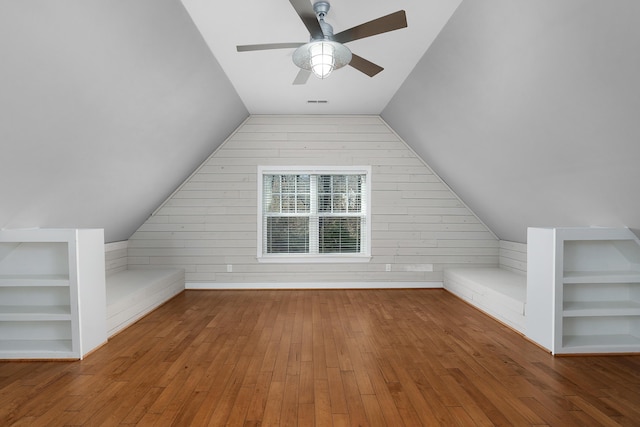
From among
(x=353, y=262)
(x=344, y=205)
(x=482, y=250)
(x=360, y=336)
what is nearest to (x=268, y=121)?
(x=344, y=205)

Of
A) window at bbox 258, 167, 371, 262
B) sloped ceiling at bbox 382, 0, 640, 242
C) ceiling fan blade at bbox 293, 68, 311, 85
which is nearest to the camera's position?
sloped ceiling at bbox 382, 0, 640, 242

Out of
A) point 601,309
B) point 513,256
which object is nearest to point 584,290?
point 601,309

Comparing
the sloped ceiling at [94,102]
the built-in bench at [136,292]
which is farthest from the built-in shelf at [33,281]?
the built-in bench at [136,292]

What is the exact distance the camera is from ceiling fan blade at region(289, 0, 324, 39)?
2198mm

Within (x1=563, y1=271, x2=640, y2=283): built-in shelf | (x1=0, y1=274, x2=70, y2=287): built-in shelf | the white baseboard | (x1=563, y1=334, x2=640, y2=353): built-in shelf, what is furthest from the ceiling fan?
the white baseboard

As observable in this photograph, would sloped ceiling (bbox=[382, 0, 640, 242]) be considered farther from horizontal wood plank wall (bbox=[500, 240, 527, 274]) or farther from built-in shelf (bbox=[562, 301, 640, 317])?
built-in shelf (bbox=[562, 301, 640, 317])

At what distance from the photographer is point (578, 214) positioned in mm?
3510

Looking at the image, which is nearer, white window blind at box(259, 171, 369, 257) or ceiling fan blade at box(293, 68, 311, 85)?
ceiling fan blade at box(293, 68, 311, 85)

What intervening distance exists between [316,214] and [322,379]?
351 centimetres

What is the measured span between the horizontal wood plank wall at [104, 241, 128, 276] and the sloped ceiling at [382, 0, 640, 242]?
4704 mm

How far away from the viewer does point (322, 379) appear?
271 cm

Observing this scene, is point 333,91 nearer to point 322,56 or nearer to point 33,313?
point 322,56

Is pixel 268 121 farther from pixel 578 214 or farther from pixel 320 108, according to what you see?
pixel 578 214

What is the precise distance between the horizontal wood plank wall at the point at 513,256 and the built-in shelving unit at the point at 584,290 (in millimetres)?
1751
